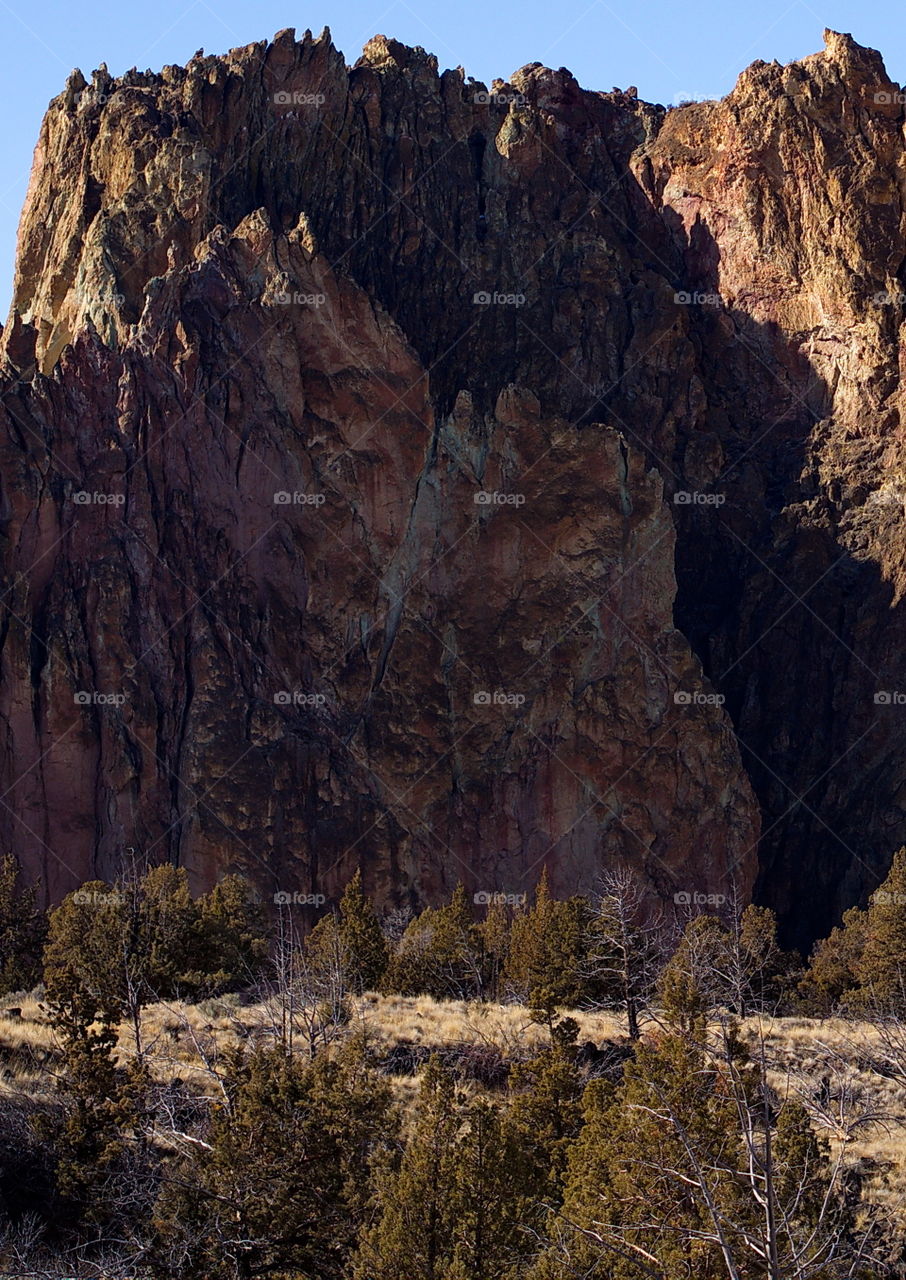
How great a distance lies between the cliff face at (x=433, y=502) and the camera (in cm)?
8200

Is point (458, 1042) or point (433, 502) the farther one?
point (433, 502)

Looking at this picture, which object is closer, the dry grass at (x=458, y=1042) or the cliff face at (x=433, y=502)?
the dry grass at (x=458, y=1042)

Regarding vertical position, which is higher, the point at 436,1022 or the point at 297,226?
the point at 297,226

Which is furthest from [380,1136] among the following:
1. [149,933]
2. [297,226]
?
[297,226]

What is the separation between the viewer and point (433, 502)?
87500mm

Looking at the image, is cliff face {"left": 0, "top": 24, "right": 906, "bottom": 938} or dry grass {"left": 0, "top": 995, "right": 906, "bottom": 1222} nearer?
dry grass {"left": 0, "top": 995, "right": 906, "bottom": 1222}

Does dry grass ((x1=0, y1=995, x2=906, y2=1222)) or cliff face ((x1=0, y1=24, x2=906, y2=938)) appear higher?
cliff face ((x1=0, y1=24, x2=906, y2=938))

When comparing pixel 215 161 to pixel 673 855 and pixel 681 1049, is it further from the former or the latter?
pixel 681 1049

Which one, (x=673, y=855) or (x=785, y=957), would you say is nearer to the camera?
(x=785, y=957)

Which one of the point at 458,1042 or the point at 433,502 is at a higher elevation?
the point at 433,502

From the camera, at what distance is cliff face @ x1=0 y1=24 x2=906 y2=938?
8200 cm

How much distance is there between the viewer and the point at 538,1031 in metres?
44.7

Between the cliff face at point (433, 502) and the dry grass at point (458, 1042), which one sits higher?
the cliff face at point (433, 502)

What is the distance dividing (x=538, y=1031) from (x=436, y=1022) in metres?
2.52
